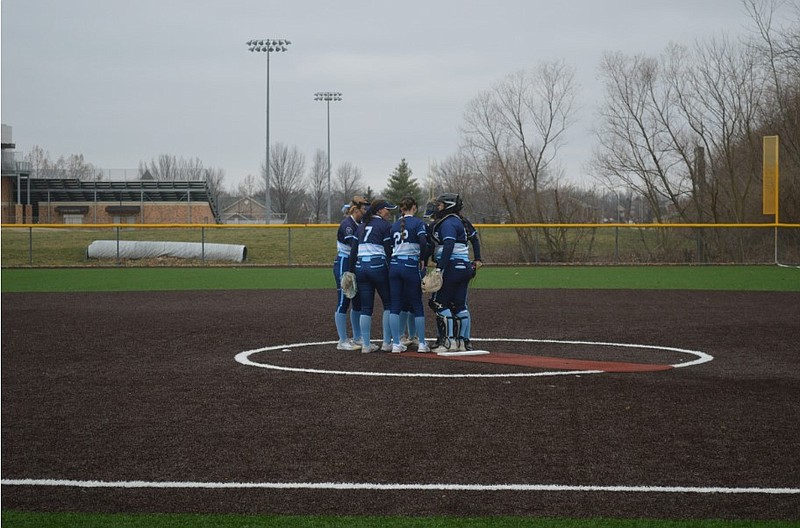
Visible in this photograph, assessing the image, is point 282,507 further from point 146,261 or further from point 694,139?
point 694,139

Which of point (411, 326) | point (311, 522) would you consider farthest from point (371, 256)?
point (311, 522)

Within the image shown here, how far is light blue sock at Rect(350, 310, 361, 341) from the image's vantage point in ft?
45.3

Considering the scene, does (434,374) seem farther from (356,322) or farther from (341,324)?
(356,322)

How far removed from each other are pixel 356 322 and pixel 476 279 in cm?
1649

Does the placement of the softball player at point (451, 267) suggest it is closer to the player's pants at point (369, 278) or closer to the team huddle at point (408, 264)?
the team huddle at point (408, 264)

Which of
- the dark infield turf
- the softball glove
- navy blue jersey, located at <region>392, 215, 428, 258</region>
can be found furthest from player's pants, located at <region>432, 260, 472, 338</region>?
the softball glove

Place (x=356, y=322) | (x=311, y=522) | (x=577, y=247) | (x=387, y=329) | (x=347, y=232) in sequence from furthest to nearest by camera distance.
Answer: (x=577, y=247), (x=356, y=322), (x=387, y=329), (x=347, y=232), (x=311, y=522)

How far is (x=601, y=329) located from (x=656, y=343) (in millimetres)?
1973

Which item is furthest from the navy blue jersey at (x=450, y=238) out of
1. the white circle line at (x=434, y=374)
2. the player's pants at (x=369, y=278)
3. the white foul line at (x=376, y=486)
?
the white foul line at (x=376, y=486)

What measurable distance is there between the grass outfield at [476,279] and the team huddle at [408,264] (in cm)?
1408

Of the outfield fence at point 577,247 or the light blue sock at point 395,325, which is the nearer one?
the light blue sock at point 395,325

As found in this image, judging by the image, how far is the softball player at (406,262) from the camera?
12930 mm

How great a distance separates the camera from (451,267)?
12945 mm

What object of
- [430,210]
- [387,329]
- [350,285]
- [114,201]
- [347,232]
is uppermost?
[114,201]
